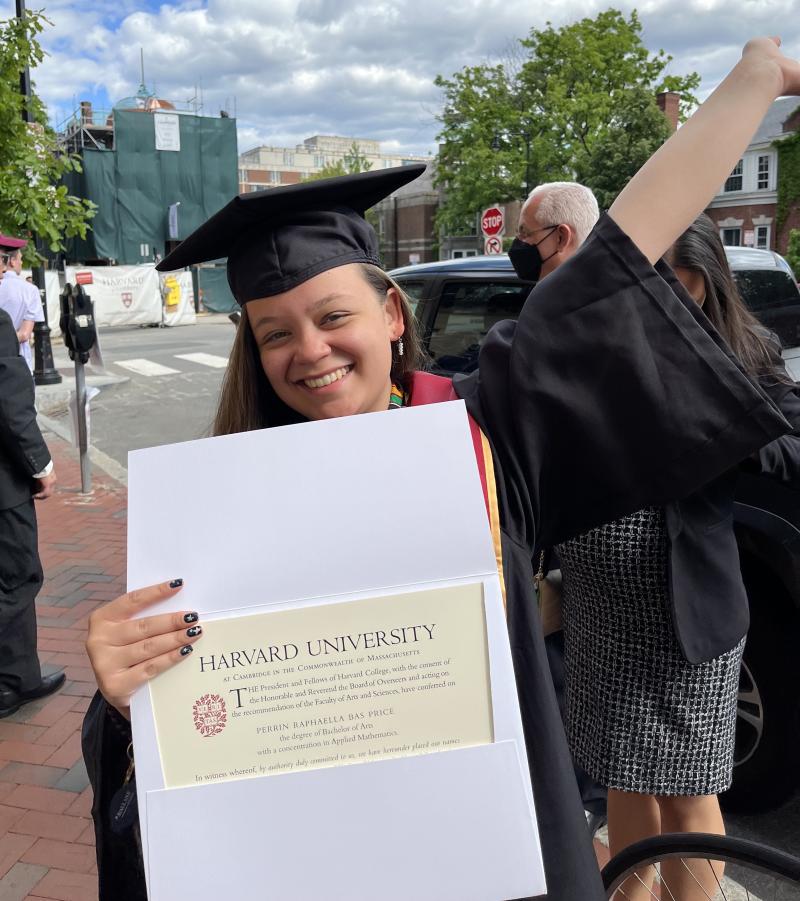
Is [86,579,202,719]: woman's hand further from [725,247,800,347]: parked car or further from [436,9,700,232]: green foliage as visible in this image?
[436,9,700,232]: green foliage

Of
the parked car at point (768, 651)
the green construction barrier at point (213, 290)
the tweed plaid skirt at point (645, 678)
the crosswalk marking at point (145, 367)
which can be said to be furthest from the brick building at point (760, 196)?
the tweed plaid skirt at point (645, 678)

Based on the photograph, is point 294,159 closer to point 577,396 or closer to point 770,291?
point 770,291

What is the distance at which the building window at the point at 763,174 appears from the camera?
121 feet

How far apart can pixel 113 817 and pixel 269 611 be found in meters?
0.50

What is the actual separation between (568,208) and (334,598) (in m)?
2.71

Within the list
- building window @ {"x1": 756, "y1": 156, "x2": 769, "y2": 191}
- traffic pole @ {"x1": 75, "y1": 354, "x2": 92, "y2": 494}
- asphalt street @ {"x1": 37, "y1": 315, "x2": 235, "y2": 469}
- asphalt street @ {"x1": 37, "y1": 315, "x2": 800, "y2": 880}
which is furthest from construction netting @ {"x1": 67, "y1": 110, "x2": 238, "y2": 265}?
traffic pole @ {"x1": 75, "y1": 354, "x2": 92, "y2": 494}

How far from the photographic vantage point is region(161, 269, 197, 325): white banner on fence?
25.4 m

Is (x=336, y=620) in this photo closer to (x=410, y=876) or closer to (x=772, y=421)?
(x=410, y=876)

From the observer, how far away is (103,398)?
40.8 feet

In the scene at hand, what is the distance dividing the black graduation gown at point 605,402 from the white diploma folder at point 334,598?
134 millimetres

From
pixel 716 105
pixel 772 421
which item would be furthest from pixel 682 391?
pixel 716 105

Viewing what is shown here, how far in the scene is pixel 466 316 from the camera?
4.68 metres

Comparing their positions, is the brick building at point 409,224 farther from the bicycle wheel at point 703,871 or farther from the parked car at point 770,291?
the bicycle wheel at point 703,871

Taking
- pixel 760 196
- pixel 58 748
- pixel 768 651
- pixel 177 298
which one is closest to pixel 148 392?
pixel 58 748
